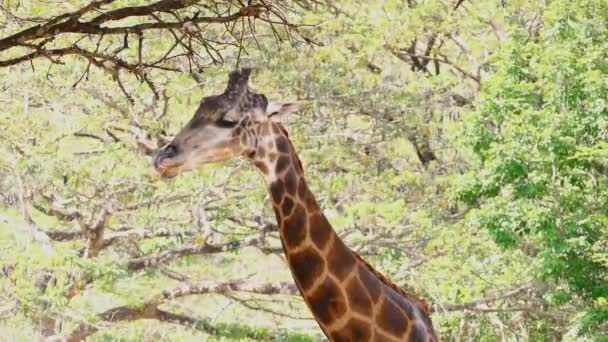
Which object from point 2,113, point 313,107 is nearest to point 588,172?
point 313,107

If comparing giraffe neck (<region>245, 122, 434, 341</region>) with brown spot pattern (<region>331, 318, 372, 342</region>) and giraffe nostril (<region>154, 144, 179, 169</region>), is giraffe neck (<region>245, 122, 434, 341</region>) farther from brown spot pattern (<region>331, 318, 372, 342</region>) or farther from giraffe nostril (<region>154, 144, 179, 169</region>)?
giraffe nostril (<region>154, 144, 179, 169</region>)

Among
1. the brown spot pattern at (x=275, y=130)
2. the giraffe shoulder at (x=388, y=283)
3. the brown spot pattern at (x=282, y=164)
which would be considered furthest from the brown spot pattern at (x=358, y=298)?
the brown spot pattern at (x=275, y=130)

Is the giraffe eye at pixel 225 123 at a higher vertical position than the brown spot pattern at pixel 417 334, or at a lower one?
higher

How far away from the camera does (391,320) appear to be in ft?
19.0

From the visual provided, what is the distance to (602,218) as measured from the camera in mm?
12102

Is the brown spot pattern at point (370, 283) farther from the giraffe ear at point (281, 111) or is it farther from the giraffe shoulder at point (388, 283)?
the giraffe ear at point (281, 111)

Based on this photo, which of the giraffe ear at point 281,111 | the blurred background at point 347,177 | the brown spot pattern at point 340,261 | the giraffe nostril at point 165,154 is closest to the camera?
the giraffe nostril at point 165,154

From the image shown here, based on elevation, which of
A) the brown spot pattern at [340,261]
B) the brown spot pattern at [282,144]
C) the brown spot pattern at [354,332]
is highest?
the brown spot pattern at [282,144]

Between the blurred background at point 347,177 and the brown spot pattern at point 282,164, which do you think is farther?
the blurred background at point 347,177

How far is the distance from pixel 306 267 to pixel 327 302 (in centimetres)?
20

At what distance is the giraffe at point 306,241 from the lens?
17.5 ft

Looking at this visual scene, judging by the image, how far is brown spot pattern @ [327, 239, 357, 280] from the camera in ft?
18.8

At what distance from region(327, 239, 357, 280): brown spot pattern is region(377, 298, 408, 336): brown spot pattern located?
0.24 m

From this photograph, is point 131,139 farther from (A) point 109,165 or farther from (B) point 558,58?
(B) point 558,58
